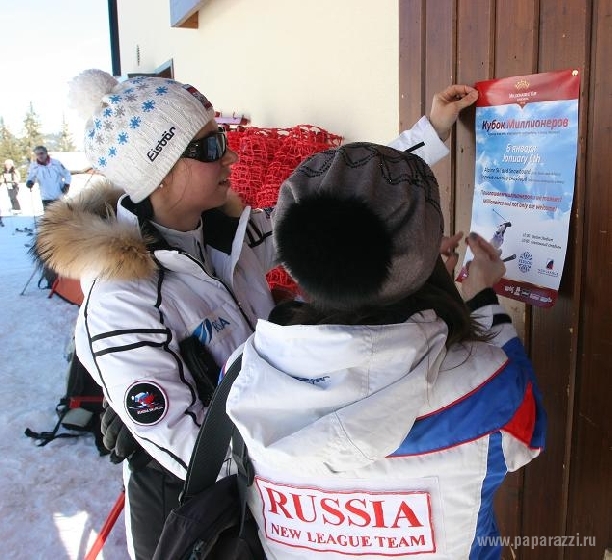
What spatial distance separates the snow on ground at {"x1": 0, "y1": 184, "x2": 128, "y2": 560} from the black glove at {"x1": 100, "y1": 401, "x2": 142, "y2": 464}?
21.0 inches

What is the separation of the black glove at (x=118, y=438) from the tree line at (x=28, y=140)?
1584 inches

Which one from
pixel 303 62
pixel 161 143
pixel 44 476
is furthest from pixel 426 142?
pixel 44 476

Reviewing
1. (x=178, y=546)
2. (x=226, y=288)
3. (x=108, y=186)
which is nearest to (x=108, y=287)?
(x=226, y=288)

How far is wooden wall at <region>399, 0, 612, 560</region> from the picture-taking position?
3.99ft

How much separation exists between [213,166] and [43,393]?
12.2 feet

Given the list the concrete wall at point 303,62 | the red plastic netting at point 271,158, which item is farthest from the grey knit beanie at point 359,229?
the red plastic netting at point 271,158

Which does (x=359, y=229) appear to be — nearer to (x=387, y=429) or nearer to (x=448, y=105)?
(x=387, y=429)

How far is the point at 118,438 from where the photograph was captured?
1.38 meters

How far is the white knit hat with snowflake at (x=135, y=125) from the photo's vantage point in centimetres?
138

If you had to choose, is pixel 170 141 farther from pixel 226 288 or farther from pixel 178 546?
pixel 178 546

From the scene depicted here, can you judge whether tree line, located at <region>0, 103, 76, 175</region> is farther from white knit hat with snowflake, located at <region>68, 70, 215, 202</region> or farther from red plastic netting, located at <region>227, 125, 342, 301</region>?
white knit hat with snowflake, located at <region>68, 70, 215, 202</region>

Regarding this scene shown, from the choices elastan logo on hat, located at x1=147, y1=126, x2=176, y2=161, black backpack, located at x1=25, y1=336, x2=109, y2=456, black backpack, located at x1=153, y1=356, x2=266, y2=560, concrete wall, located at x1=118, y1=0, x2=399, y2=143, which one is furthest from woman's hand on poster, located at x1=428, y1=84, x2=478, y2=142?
black backpack, located at x1=25, y1=336, x2=109, y2=456

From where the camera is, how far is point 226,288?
1.41m
